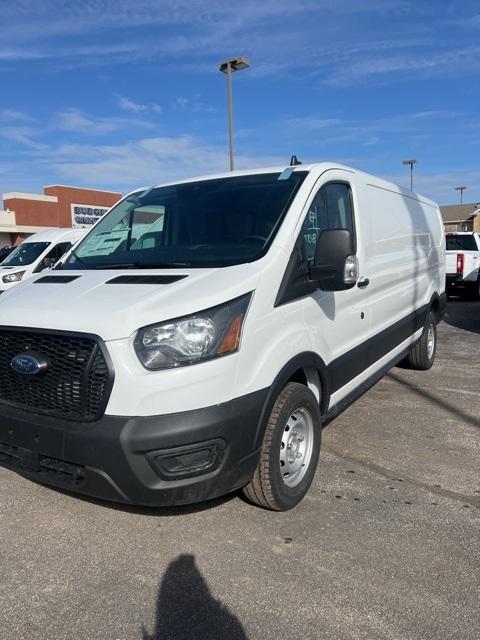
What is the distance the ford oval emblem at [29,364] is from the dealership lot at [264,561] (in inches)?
41.7

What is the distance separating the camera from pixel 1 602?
2.66 m

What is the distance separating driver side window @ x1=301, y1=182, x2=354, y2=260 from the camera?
11.8 ft

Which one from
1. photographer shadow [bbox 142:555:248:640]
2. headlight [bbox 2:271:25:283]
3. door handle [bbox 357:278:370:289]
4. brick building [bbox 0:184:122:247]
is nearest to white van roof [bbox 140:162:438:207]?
door handle [bbox 357:278:370:289]

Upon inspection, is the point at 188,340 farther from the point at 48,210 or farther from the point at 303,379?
the point at 48,210

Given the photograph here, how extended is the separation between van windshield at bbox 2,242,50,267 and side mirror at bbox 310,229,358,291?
12.1m

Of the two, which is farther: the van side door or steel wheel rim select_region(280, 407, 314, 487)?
the van side door

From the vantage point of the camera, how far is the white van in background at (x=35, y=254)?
44.3 ft

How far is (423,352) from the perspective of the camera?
23.0ft

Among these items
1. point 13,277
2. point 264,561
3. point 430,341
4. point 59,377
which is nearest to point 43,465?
point 59,377

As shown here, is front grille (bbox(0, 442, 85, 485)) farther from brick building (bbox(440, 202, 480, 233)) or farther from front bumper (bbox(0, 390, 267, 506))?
brick building (bbox(440, 202, 480, 233))

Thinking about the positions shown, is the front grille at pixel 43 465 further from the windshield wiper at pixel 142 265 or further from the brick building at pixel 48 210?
the brick building at pixel 48 210

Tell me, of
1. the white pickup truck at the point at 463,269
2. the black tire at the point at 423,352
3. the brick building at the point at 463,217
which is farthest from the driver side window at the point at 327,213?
the brick building at the point at 463,217

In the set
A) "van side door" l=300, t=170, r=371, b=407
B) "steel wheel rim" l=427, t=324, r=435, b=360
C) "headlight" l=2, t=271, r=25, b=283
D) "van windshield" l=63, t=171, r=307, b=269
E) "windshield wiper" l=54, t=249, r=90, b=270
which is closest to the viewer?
"van windshield" l=63, t=171, r=307, b=269

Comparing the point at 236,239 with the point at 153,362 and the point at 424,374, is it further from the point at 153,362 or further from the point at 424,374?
the point at 424,374
